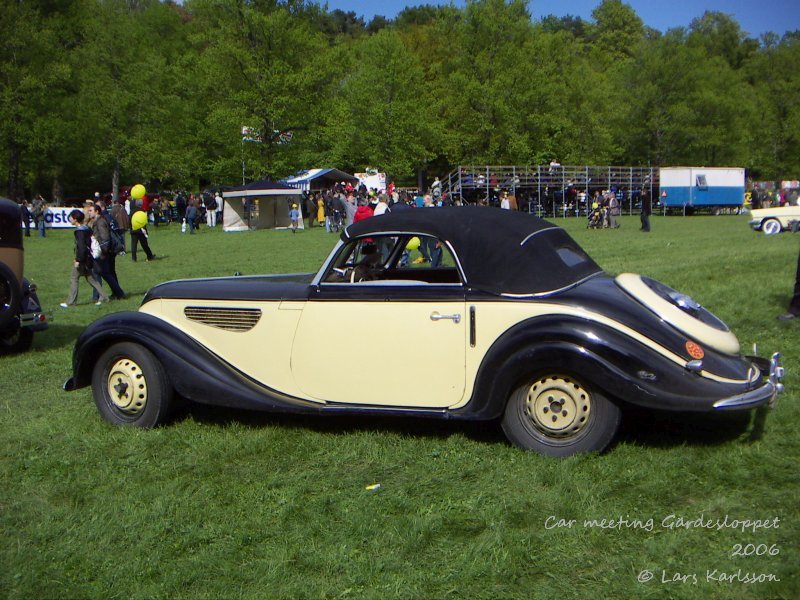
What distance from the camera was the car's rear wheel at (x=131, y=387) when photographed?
652cm

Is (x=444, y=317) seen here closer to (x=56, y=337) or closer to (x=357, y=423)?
(x=357, y=423)

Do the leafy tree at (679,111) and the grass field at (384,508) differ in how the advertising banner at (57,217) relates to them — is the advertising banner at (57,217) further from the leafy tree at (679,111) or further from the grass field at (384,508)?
the leafy tree at (679,111)

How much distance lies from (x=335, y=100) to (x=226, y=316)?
45796 mm

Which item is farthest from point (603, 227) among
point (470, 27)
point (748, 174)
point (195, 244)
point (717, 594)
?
point (748, 174)

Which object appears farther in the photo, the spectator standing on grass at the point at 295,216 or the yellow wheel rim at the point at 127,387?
the spectator standing on grass at the point at 295,216

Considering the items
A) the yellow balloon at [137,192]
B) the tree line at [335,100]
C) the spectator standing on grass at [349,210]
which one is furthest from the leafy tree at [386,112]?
the yellow balloon at [137,192]

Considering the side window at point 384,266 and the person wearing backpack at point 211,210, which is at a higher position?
the person wearing backpack at point 211,210

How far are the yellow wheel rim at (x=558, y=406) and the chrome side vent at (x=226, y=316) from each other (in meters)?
2.19

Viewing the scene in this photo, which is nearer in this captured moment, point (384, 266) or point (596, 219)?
point (384, 266)

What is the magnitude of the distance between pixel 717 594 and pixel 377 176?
53.5m

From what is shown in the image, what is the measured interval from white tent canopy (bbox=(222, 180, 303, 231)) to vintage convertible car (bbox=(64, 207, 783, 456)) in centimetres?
3328

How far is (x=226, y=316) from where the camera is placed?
644 centimetres

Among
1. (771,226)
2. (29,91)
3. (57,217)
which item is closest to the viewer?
(771,226)

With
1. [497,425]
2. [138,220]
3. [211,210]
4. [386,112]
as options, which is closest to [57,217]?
[211,210]
